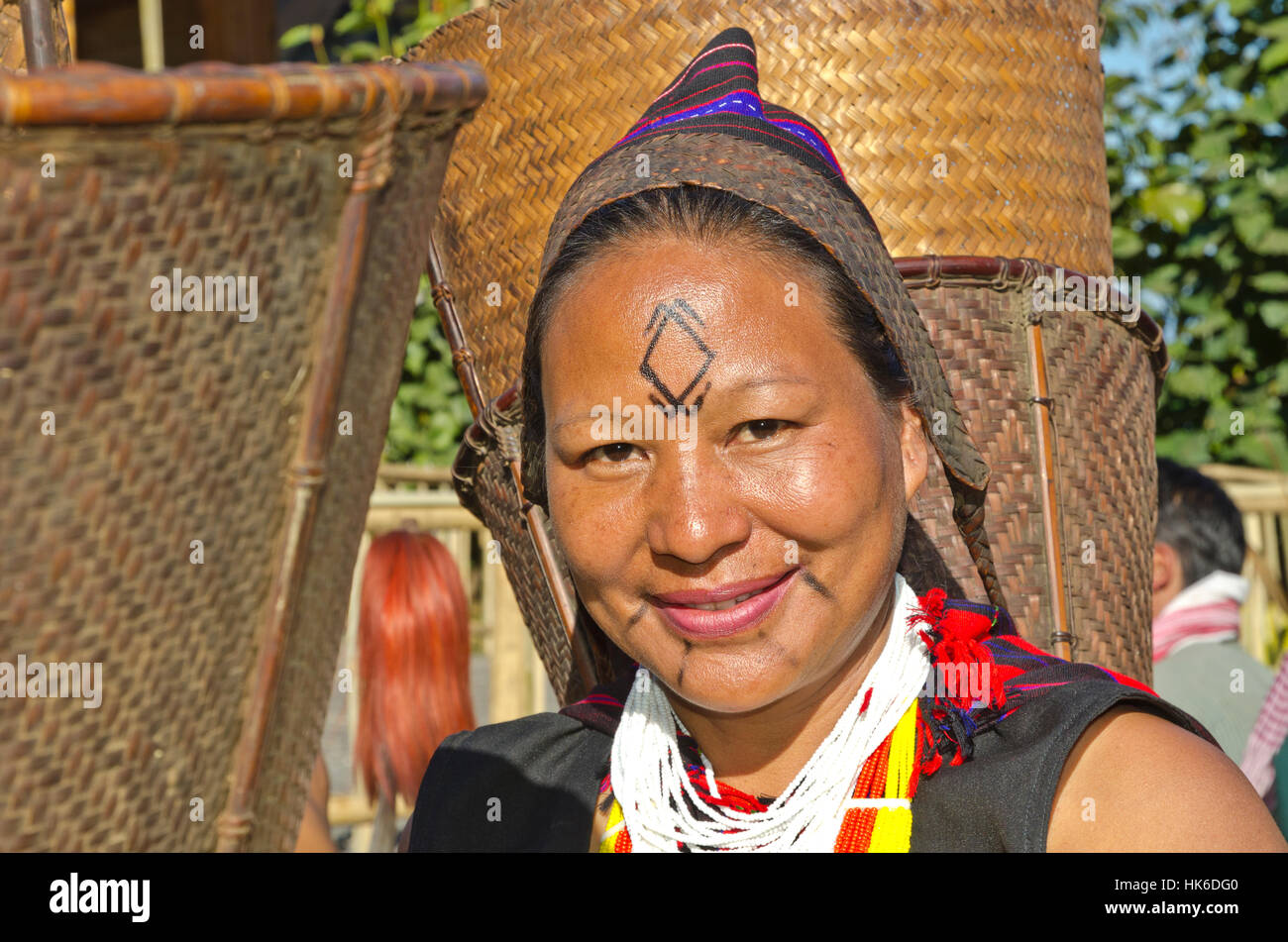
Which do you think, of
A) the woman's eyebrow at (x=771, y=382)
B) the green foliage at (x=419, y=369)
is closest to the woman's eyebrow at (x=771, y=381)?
the woman's eyebrow at (x=771, y=382)

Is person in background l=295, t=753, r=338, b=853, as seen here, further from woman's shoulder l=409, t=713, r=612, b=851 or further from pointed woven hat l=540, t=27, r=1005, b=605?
pointed woven hat l=540, t=27, r=1005, b=605

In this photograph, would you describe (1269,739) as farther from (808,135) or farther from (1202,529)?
(808,135)

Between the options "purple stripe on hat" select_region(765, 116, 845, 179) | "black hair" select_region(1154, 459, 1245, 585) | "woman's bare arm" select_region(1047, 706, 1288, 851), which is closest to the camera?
"woman's bare arm" select_region(1047, 706, 1288, 851)

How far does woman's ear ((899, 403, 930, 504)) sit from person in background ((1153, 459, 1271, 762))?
2.98 metres

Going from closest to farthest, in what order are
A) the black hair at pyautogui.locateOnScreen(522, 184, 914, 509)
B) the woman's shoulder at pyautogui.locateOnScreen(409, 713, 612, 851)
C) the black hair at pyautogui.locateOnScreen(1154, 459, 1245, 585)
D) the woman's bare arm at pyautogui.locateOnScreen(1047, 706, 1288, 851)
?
the woman's bare arm at pyautogui.locateOnScreen(1047, 706, 1288, 851)
the black hair at pyautogui.locateOnScreen(522, 184, 914, 509)
the woman's shoulder at pyautogui.locateOnScreen(409, 713, 612, 851)
the black hair at pyautogui.locateOnScreen(1154, 459, 1245, 585)

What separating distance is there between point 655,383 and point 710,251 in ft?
0.61

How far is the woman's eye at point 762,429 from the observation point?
142cm

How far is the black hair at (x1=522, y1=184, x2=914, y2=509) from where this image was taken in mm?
1485

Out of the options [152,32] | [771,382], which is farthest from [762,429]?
[152,32]

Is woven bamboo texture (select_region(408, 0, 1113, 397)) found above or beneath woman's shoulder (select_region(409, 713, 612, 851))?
above

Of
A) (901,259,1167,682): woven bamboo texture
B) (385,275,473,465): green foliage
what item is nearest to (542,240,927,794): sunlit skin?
(901,259,1167,682): woven bamboo texture

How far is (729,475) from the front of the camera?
141cm

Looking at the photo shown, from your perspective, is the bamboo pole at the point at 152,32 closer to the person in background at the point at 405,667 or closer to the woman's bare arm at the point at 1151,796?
the person in background at the point at 405,667
